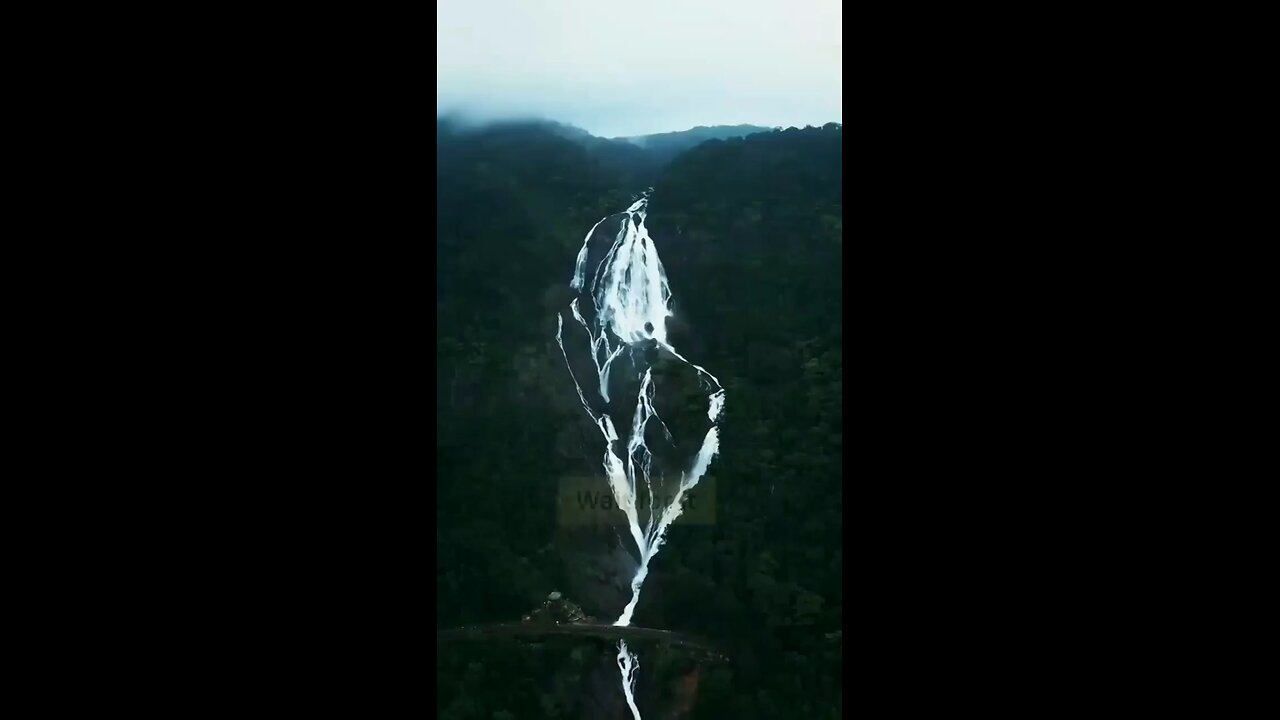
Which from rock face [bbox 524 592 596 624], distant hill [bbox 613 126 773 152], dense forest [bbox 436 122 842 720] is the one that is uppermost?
distant hill [bbox 613 126 773 152]

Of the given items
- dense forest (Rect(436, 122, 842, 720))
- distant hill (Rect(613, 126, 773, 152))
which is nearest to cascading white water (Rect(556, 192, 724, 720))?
dense forest (Rect(436, 122, 842, 720))

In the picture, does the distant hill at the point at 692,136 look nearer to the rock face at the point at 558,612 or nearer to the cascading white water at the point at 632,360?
the cascading white water at the point at 632,360

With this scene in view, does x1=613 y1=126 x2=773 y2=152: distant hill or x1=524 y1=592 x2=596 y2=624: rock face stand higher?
x1=613 y1=126 x2=773 y2=152: distant hill

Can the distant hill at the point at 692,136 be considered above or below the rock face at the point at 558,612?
above

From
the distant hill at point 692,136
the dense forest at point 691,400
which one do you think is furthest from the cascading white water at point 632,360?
the distant hill at point 692,136

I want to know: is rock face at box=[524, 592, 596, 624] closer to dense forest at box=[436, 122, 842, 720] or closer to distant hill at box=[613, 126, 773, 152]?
dense forest at box=[436, 122, 842, 720]
